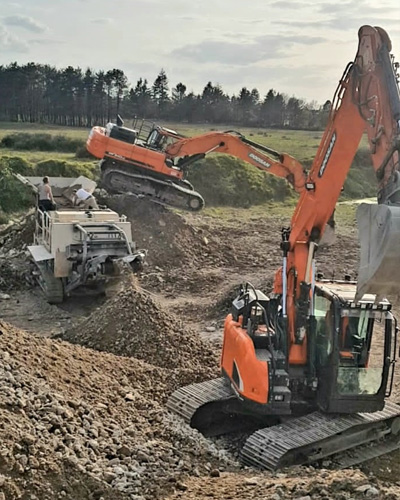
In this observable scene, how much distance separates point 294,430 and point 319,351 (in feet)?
2.92

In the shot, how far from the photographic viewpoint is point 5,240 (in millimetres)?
17844

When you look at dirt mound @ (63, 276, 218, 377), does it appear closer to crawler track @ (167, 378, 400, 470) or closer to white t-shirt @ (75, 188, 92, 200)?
crawler track @ (167, 378, 400, 470)

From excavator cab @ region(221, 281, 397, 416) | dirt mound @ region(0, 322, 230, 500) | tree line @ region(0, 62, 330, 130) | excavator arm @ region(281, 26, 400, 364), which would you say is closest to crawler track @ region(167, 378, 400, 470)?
excavator cab @ region(221, 281, 397, 416)

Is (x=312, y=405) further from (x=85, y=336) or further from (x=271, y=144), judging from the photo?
(x=271, y=144)

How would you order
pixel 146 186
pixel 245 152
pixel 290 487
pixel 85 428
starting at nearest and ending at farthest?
pixel 290 487 < pixel 85 428 < pixel 245 152 < pixel 146 186

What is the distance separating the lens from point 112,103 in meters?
61.2

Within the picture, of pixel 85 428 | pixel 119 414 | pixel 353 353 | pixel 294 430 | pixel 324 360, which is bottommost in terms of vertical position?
pixel 294 430

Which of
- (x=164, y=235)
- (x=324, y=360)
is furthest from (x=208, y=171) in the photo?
(x=324, y=360)

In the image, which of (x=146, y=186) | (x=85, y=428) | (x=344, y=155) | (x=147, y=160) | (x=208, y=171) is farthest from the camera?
(x=208, y=171)

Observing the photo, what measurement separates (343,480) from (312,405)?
2034 millimetres

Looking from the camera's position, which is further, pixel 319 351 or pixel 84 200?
pixel 84 200

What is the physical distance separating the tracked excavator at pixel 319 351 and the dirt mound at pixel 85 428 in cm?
50

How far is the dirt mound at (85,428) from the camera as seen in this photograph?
5.39 m

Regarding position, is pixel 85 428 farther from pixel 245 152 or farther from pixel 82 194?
pixel 82 194
